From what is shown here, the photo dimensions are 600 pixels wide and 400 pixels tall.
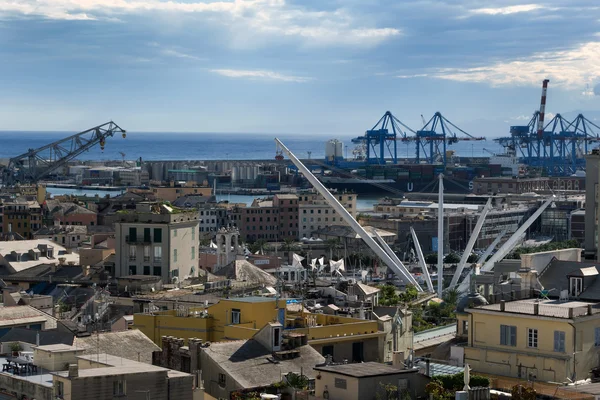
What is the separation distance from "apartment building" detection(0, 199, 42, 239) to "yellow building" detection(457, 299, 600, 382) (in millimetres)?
59674

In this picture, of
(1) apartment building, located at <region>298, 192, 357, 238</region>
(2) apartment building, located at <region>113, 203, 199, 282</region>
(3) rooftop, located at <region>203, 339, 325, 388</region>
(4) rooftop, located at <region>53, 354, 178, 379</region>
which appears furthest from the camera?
(1) apartment building, located at <region>298, 192, 357, 238</region>

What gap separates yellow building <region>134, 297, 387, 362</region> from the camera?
1764 cm

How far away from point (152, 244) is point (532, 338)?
67.8 feet

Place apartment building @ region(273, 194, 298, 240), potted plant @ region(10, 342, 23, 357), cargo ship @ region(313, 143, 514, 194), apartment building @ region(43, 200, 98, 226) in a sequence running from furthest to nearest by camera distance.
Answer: cargo ship @ region(313, 143, 514, 194) → apartment building @ region(273, 194, 298, 240) → apartment building @ region(43, 200, 98, 226) → potted plant @ region(10, 342, 23, 357)

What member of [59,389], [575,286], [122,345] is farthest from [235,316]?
→ [59,389]

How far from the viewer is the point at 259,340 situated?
50.0 ft

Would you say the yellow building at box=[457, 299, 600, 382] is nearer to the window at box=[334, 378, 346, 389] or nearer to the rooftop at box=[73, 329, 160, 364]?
the window at box=[334, 378, 346, 389]

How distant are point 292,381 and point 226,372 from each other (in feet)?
3.56

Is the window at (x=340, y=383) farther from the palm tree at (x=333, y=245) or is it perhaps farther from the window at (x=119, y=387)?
the palm tree at (x=333, y=245)

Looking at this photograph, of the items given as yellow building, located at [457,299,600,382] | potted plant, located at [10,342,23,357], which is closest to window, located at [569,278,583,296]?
yellow building, located at [457,299,600,382]

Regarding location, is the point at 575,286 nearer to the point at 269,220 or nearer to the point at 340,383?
the point at 340,383

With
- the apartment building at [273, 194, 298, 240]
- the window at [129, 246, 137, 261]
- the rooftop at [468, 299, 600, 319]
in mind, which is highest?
the rooftop at [468, 299, 600, 319]

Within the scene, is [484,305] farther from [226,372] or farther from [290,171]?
[290,171]

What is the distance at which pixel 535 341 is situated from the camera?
13852 mm
